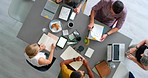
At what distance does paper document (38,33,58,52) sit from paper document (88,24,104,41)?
42 cm

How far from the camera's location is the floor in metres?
→ 4.00

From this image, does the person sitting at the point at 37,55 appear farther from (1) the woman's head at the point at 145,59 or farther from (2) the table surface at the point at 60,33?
(1) the woman's head at the point at 145,59

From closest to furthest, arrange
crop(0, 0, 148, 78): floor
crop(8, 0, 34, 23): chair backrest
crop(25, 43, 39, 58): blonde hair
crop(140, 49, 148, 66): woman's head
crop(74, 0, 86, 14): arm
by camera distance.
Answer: crop(25, 43, 39, 58): blonde hair → crop(140, 49, 148, 66): woman's head → crop(74, 0, 86, 14): arm → crop(8, 0, 34, 23): chair backrest → crop(0, 0, 148, 78): floor

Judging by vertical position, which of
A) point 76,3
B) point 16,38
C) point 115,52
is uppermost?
point 76,3

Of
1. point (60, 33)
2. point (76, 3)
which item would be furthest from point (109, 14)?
point (60, 33)

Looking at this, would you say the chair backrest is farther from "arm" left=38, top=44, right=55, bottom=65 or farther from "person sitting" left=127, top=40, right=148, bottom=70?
"person sitting" left=127, top=40, right=148, bottom=70

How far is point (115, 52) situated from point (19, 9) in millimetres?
1411

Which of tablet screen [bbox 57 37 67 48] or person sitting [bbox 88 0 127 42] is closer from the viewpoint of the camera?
person sitting [bbox 88 0 127 42]

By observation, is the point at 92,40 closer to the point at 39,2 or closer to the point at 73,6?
the point at 73,6

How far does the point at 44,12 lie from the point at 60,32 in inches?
12.6

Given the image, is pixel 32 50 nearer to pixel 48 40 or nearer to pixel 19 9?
pixel 48 40

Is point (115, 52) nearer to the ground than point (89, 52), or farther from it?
farther from it

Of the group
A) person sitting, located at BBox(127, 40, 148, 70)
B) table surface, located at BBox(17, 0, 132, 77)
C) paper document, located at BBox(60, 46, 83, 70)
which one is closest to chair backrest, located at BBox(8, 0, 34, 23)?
table surface, located at BBox(17, 0, 132, 77)

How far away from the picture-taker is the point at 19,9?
3646 mm
